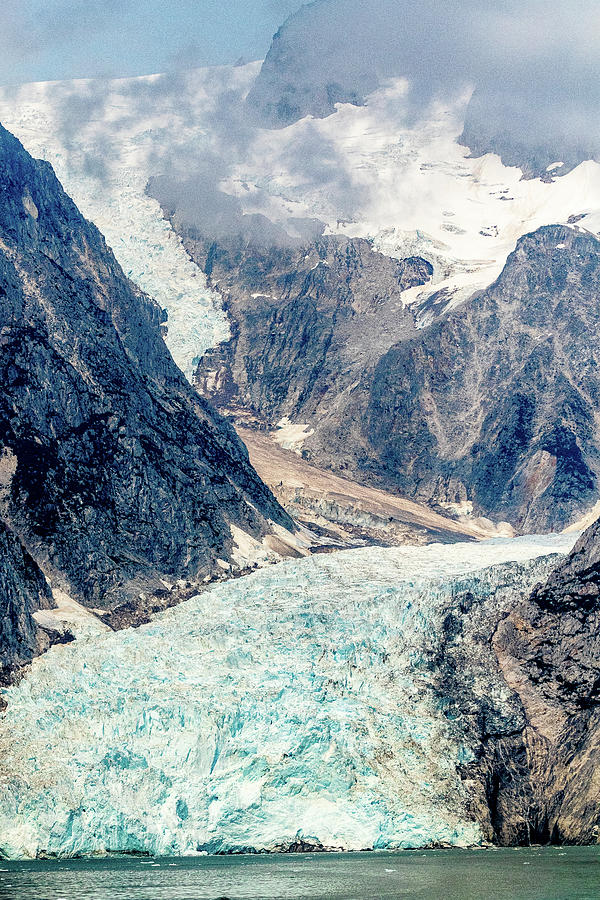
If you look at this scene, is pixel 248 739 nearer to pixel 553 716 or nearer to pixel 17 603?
pixel 553 716

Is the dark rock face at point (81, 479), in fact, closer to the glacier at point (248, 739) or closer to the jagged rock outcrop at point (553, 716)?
the glacier at point (248, 739)

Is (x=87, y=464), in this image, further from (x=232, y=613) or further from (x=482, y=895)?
(x=482, y=895)

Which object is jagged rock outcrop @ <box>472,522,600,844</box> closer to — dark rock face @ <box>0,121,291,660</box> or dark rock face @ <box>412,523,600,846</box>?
dark rock face @ <box>412,523,600,846</box>

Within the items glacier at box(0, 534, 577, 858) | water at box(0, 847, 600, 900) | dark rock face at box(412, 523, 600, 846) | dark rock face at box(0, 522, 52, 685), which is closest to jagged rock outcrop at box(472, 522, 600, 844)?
dark rock face at box(412, 523, 600, 846)

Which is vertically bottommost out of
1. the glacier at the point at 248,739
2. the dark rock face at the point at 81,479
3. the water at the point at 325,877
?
the water at the point at 325,877

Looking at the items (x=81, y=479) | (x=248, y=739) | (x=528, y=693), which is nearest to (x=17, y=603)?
(x=81, y=479)

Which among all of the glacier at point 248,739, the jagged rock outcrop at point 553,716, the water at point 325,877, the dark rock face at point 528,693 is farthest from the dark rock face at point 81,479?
the water at point 325,877

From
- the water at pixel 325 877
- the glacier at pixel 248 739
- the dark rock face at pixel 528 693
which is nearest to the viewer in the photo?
the water at pixel 325 877
